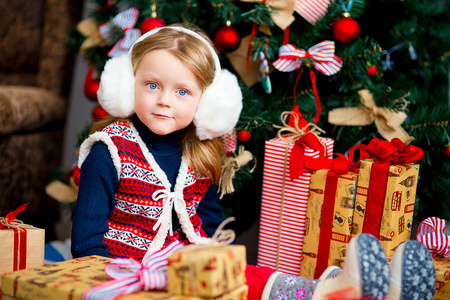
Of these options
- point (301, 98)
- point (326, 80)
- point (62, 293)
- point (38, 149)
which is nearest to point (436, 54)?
point (326, 80)

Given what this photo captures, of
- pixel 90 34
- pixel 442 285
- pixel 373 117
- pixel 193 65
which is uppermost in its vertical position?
pixel 90 34

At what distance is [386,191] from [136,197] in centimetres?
64

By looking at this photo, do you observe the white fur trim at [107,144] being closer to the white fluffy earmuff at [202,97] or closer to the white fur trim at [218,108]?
the white fluffy earmuff at [202,97]

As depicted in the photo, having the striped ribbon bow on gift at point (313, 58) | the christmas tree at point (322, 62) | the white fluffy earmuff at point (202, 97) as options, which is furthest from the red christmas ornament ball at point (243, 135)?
the striped ribbon bow on gift at point (313, 58)

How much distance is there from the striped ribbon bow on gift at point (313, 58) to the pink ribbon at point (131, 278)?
2.28 feet

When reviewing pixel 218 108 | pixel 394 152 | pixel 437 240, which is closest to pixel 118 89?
pixel 218 108

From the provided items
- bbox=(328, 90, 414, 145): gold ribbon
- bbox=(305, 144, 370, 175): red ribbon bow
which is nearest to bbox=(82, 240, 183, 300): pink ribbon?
bbox=(305, 144, 370, 175): red ribbon bow

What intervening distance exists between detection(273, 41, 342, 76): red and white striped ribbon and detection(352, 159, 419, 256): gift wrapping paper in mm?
298

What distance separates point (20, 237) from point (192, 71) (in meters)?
0.57

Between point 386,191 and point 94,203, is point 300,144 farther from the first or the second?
point 94,203

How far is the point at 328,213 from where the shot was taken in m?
1.25

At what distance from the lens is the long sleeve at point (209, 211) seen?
142cm

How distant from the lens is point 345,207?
1.22 metres

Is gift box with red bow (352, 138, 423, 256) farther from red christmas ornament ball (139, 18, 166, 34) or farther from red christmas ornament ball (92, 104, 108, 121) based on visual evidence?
red christmas ornament ball (92, 104, 108, 121)
